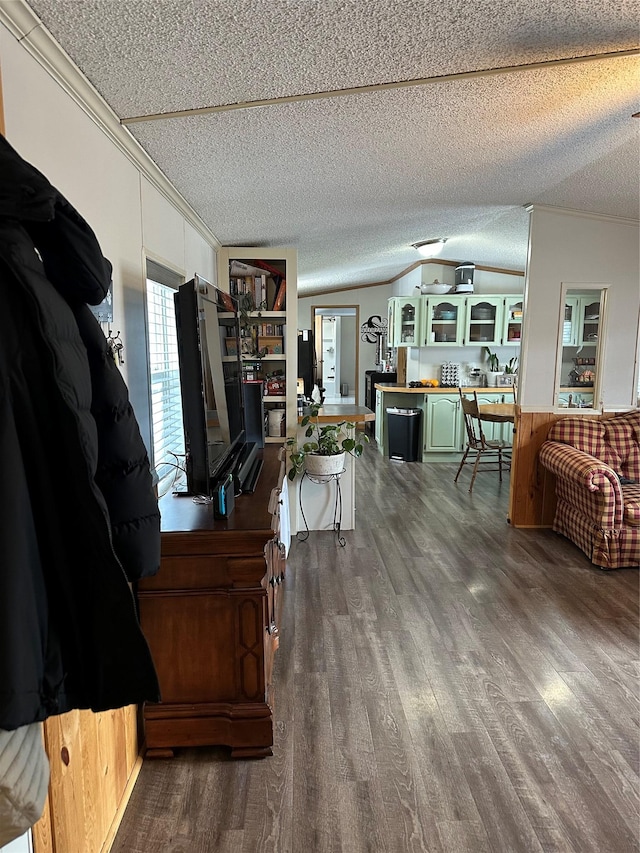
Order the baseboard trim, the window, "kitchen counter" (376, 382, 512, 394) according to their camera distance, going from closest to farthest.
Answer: the baseboard trim < the window < "kitchen counter" (376, 382, 512, 394)

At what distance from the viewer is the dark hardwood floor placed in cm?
159

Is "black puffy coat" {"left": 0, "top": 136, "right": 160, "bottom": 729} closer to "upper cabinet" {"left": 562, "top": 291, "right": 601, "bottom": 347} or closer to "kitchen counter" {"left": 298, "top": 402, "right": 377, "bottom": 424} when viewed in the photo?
"kitchen counter" {"left": 298, "top": 402, "right": 377, "bottom": 424}

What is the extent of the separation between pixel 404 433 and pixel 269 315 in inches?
132

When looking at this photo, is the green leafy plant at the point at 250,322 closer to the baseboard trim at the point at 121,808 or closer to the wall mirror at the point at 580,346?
the wall mirror at the point at 580,346

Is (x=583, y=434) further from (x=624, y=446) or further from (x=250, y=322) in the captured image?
(x=250, y=322)

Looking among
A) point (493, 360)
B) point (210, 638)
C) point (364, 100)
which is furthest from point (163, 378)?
point (493, 360)

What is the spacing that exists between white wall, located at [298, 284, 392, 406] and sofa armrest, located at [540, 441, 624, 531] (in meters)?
5.56

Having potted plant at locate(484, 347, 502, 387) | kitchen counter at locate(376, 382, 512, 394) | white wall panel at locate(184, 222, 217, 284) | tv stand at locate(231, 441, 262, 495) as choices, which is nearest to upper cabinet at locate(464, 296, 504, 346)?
potted plant at locate(484, 347, 502, 387)

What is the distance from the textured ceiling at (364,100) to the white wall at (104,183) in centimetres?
12

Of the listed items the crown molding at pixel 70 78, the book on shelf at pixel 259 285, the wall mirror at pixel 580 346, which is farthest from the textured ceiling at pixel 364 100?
the wall mirror at pixel 580 346

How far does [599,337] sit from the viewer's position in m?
4.10

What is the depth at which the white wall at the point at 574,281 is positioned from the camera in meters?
3.94

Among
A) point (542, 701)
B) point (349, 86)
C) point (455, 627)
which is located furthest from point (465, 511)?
point (349, 86)

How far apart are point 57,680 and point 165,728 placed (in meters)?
1.29
